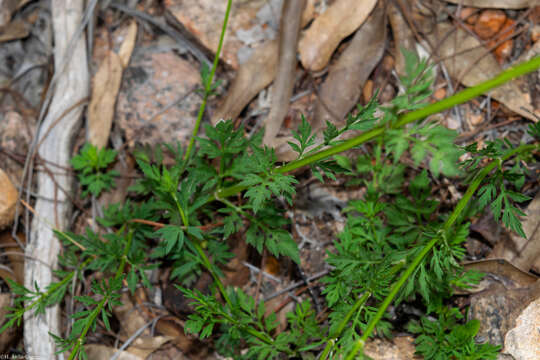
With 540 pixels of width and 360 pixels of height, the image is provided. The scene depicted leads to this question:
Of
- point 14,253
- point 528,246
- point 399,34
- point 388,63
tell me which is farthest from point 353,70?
point 14,253

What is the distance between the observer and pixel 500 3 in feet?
10.1

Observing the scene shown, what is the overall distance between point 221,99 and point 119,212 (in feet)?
3.66

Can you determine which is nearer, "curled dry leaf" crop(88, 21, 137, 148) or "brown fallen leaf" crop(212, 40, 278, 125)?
"brown fallen leaf" crop(212, 40, 278, 125)

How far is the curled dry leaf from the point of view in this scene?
331 cm

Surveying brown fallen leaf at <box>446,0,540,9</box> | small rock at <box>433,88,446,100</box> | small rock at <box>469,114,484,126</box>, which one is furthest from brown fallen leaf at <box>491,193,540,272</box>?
brown fallen leaf at <box>446,0,540,9</box>

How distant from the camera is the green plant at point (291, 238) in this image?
212 cm

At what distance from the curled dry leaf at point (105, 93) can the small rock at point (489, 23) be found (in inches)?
105

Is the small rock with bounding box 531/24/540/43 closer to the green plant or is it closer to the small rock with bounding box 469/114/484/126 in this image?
the small rock with bounding box 469/114/484/126

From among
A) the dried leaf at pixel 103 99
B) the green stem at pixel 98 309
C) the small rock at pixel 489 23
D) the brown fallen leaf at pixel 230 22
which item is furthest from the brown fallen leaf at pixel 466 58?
the green stem at pixel 98 309

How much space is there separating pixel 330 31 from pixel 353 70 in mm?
339

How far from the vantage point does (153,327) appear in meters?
2.90

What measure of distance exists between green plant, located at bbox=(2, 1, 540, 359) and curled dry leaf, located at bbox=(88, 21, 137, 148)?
8.0 inches

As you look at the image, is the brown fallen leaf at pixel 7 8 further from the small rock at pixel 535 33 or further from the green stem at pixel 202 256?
the small rock at pixel 535 33

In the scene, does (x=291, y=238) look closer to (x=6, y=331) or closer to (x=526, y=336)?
(x=526, y=336)
